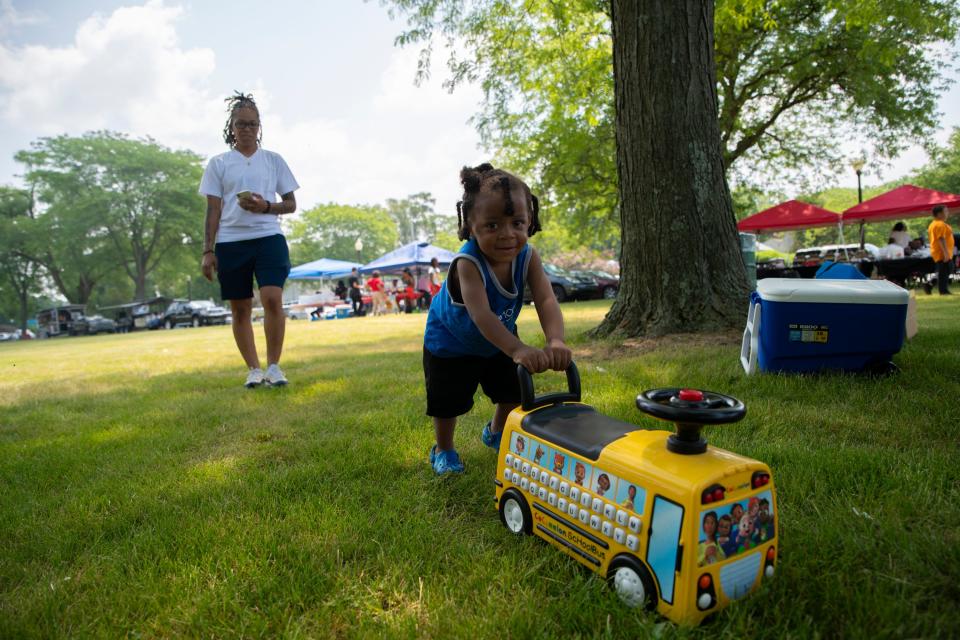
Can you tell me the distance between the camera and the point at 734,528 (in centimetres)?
127

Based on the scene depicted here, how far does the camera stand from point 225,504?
2043 millimetres

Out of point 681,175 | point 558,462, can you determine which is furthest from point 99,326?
point 558,462

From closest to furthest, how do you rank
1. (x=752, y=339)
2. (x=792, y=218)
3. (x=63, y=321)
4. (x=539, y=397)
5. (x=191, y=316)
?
(x=539, y=397), (x=752, y=339), (x=792, y=218), (x=191, y=316), (x=63, y=321)

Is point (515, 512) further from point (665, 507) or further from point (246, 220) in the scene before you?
point (246, 220)

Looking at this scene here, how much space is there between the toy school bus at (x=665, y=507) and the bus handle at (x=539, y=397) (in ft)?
0.69

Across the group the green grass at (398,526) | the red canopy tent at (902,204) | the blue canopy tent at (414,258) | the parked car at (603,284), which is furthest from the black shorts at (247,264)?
the blue canopy tent at (414,258)

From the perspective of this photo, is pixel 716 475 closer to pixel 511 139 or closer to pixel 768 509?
pixel 768 509

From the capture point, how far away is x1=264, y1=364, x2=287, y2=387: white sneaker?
174 inches

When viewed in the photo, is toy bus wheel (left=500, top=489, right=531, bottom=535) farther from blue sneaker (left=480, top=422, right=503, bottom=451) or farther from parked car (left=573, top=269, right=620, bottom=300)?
parked car (left=573, top=269, right=620, bottom=300)

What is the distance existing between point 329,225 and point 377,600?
199 feet

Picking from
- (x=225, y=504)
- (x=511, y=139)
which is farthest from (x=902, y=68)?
(x=225, y=504)

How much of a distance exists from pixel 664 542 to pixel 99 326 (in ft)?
130

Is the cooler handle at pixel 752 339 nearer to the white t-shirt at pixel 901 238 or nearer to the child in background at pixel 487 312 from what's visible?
the child in background at pixel 487 312

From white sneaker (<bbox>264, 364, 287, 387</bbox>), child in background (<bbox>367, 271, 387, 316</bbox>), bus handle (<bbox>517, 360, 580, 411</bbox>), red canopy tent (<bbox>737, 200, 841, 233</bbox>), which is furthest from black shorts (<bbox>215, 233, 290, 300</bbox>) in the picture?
child in background (<bbox>367, 271, 387, 316</bbox>)
